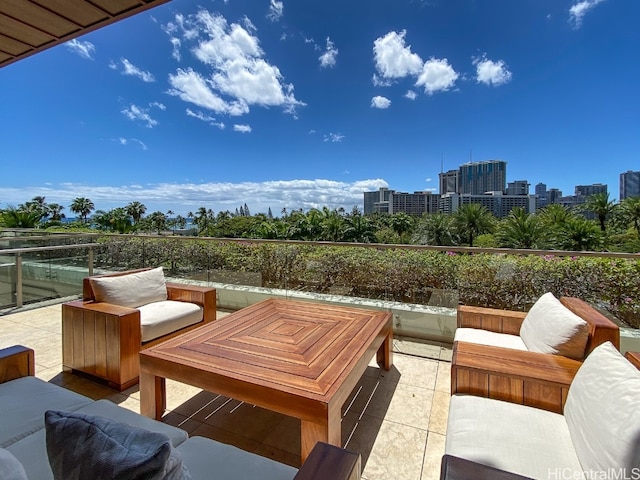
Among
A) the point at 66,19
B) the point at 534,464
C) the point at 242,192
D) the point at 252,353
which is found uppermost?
the point at 242,192

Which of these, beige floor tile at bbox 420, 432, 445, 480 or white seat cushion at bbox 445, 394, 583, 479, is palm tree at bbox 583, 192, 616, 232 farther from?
white seat cushion at bbox 445, 394, 583, 479

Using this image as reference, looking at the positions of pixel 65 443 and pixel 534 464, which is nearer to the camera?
pixel 65 443

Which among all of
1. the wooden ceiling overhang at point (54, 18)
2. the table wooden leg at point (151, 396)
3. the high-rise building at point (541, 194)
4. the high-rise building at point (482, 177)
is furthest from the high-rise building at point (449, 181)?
the table wooden leg at point (151, 396)

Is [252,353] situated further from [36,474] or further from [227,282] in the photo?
[227,282]

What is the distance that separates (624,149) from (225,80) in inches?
1278

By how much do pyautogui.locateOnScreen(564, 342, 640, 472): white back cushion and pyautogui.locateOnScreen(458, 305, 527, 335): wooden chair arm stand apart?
1.15m

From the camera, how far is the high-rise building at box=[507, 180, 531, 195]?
28.1 metres

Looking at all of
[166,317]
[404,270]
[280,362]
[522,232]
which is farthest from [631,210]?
[166,317]

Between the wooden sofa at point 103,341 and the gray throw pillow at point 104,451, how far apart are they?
2004 mm

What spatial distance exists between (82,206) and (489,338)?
5058 cm

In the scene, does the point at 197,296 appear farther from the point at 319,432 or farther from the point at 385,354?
the point at 319,432

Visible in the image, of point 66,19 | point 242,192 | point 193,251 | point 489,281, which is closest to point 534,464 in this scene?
point 489,281

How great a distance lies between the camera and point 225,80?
Result: 30.6 feet

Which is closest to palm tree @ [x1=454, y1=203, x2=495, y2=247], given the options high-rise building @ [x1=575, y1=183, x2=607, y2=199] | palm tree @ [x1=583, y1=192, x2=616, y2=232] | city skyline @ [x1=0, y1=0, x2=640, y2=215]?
city skyline @ [x1=0, y1=0, x2=640, y2=215]
